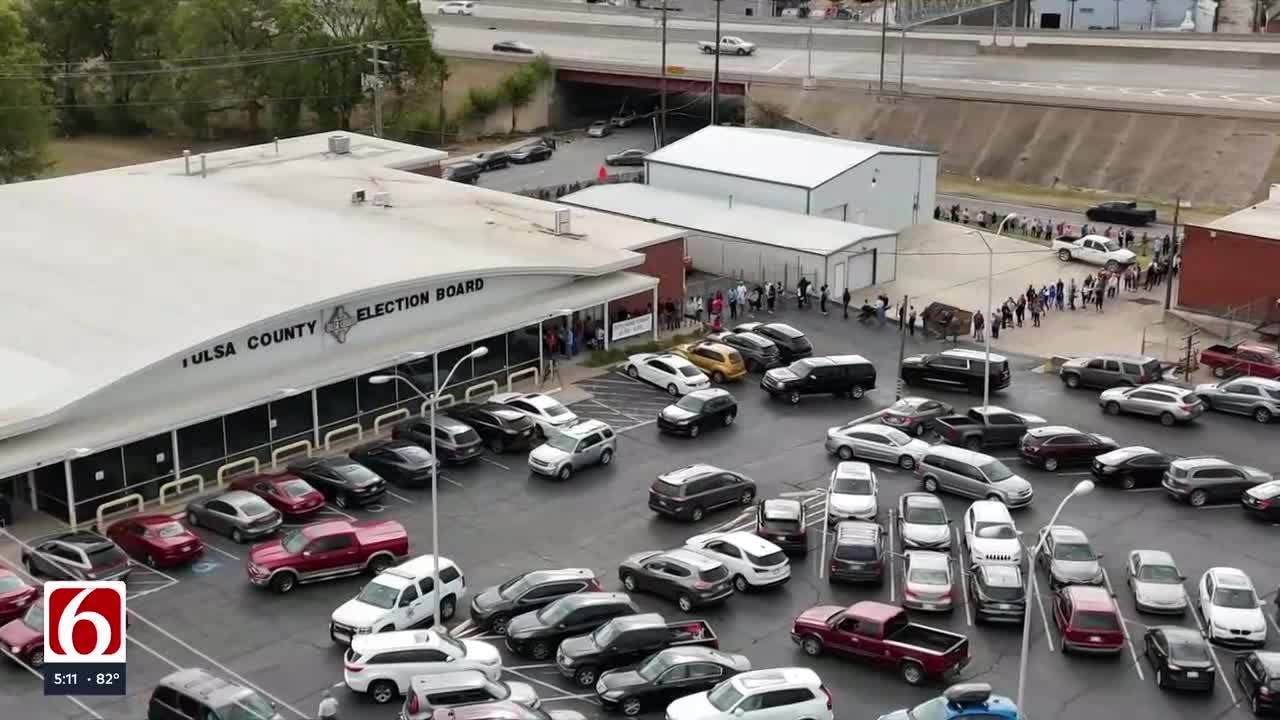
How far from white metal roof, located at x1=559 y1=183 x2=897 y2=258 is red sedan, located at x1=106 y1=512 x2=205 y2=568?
103ft

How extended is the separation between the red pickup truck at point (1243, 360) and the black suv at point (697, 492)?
20298 mm

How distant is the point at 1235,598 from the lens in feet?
112

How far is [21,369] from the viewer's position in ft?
136

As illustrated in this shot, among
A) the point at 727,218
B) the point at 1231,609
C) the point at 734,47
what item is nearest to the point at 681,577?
the point at 1231,609

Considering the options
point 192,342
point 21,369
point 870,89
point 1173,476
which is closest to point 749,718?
point 1173,476

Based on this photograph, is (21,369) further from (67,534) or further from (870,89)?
(870,89)

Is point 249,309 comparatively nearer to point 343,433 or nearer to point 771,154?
point 343,433

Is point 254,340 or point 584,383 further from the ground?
point 254,340

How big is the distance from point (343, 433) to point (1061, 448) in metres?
20.9

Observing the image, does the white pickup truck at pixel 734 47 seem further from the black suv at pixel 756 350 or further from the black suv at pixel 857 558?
the black suv at pixel 857 558

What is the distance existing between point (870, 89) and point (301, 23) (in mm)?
36813

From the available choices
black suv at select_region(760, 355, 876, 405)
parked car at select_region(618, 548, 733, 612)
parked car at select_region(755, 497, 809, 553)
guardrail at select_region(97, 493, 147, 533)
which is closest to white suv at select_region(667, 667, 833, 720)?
parked car at select_region(618, 548, 733, 612)

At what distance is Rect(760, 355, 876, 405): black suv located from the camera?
4916 cm

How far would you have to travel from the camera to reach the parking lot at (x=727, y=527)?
103 ft
